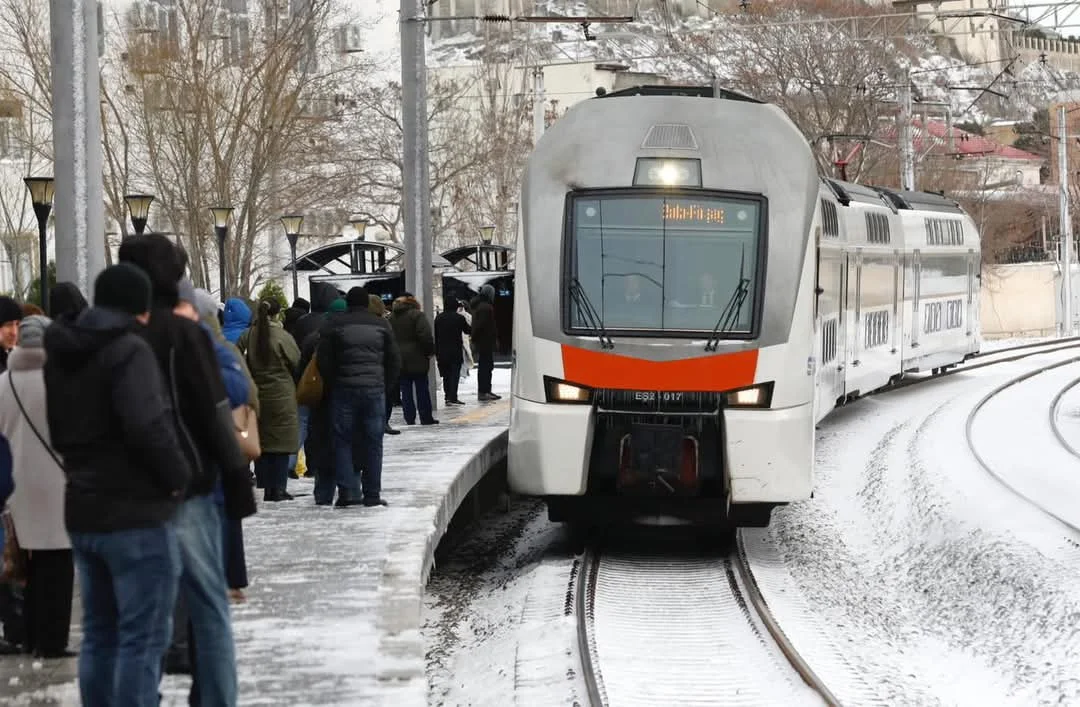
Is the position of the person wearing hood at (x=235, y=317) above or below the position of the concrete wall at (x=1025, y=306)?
above

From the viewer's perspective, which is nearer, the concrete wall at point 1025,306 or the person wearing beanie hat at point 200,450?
the person wearing beanie hat at point 200,450

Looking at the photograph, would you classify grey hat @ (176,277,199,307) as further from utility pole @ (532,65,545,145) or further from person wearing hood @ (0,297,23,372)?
utility pole @ (532,65,545,145)

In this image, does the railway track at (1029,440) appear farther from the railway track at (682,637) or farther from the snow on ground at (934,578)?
the railway track at (682,637)

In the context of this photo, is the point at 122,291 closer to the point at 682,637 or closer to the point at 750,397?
the point at 682,637

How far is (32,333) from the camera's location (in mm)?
8008

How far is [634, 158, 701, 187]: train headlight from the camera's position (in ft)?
43.4

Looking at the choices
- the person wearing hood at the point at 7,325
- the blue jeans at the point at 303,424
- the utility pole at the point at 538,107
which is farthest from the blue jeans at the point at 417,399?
the utility pole at the point at 538,107

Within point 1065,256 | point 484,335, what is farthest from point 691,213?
point 1065,256

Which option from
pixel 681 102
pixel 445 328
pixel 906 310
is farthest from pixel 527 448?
pixel 906 310

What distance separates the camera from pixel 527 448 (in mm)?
12914

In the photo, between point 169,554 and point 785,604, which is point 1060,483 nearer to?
point 785,604

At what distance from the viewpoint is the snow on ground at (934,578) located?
1070 centimetres

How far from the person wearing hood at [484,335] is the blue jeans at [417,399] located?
2948 mm

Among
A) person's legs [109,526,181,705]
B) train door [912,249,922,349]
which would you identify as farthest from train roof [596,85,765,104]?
train door [912,249,922,349]
